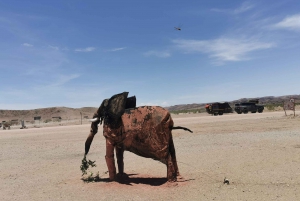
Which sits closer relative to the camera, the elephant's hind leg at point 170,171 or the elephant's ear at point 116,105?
the elephant's hind leg at point 170,171

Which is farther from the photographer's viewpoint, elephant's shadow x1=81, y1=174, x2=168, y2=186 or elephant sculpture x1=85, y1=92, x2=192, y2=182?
elephant's shadow x1=81, y1=174, x2=168, y2=186

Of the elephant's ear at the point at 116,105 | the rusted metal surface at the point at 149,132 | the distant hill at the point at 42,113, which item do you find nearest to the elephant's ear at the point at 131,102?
the elephant's ear at the point at 116,105

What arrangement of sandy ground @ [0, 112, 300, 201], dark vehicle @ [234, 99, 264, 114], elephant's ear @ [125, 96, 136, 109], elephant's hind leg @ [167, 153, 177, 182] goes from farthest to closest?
dark vehicle @ [234, 99, 264, 114] < elephant's ear @ [125, 96, 136, 109] < elephant's hind leg @ [167, 153, 177, 182] < sandy ground @ [0, 112, 300, 201]

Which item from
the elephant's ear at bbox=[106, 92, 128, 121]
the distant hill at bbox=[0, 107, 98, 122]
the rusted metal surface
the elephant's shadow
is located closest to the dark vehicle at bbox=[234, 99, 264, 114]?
the elephant's shadow

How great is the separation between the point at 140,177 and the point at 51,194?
9.83 ft

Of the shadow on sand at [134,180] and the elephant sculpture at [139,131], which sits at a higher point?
the elephant sculpture at [139,131]

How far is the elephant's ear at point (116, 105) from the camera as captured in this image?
30.9ft

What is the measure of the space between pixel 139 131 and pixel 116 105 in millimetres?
1250

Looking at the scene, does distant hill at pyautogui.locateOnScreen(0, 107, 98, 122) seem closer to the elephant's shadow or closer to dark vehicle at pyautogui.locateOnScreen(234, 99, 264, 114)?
dark vehicle at pyautogui.locateOnScreen(234, 99, 264, 114)

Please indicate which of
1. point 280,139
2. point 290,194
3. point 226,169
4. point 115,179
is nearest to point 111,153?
point 115,179

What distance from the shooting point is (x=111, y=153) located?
9484mm

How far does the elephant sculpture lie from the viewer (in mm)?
8844

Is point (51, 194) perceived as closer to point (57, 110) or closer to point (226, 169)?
point (226, 169)

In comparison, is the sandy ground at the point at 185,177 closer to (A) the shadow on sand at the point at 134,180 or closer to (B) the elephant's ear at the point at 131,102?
(A) the shadow on sand at the point at 134,180
